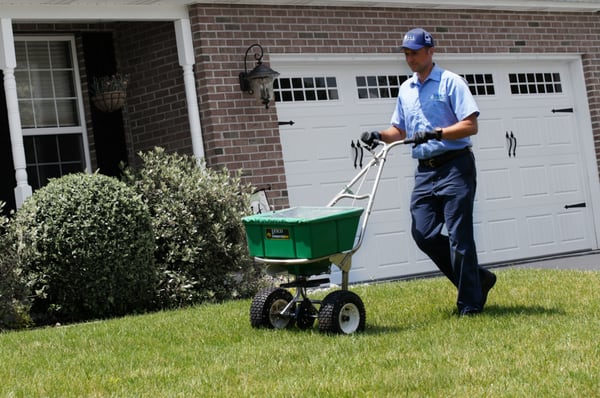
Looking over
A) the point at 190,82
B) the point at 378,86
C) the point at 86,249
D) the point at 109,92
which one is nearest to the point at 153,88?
the point at 109,92

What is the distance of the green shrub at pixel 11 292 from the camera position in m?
9.77

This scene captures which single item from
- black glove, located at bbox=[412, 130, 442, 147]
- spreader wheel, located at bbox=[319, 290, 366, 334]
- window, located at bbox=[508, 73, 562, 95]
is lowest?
spreader wheel, located at bbox=[319, 290, 366, 334]

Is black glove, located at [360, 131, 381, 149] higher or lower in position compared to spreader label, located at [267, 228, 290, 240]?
higher

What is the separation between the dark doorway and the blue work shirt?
548 cm

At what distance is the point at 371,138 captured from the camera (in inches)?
316

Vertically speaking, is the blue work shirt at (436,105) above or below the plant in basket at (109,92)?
below

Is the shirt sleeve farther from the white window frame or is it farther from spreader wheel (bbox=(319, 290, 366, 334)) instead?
the white window frame

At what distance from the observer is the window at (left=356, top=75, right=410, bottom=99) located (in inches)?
546

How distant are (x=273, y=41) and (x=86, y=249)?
3903mm

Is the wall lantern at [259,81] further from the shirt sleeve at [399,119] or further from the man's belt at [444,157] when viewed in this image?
the man's belt at [444,157]

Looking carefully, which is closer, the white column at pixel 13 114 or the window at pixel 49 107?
the white column at pixel 13 114

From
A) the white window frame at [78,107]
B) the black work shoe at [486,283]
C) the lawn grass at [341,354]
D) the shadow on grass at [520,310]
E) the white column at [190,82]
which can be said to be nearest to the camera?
the lawn grass at [341,354]

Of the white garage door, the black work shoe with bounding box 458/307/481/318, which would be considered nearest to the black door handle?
the white garage door

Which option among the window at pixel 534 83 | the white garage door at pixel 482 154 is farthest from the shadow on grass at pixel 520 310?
the window at pixel 534 83
